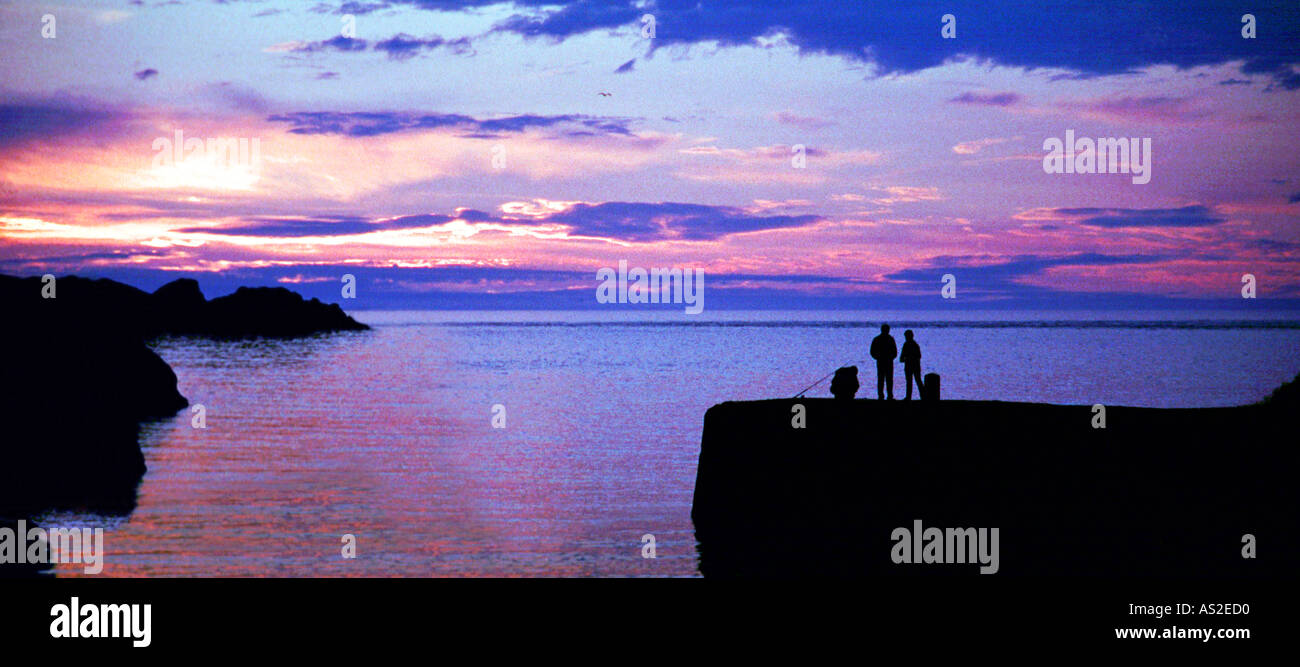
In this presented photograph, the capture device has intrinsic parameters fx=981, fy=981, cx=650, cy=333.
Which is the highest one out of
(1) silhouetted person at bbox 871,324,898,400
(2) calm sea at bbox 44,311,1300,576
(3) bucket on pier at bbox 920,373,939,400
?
(1) silhouetted person at bbox 871,324,898,400

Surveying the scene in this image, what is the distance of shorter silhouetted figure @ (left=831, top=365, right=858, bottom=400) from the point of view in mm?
25531

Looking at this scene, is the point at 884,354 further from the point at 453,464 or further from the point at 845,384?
the point at 453,464

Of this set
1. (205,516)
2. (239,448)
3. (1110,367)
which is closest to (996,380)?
(1110,367)

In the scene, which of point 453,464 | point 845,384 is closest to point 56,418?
point 453,464

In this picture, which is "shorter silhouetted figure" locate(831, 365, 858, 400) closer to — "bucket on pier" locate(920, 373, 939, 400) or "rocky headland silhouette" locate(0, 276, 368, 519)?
"bucket on pier" locate(920, 373, 939, 400)

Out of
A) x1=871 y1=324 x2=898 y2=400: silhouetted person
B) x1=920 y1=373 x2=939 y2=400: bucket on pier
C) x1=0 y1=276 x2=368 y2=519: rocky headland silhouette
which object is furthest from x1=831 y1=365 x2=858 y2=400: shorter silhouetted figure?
x1=0 y1=276 x2=368 y2=519: rocky headland silhouette

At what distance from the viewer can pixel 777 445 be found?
2544 centimetres

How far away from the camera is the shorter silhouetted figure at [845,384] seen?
25531mm

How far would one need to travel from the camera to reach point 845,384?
2570cm

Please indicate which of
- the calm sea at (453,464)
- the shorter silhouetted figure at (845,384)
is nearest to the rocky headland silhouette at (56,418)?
the calm sea at (453,464)

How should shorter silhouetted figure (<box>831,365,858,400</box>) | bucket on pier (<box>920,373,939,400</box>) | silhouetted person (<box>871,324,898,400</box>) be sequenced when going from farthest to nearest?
silhouetted person (<box>871,324,898,400</box>) → shorter silhouetted figure (<box>831,365,858,400</box>) → bucket on pier (<box>920,373,939,400</box>)
